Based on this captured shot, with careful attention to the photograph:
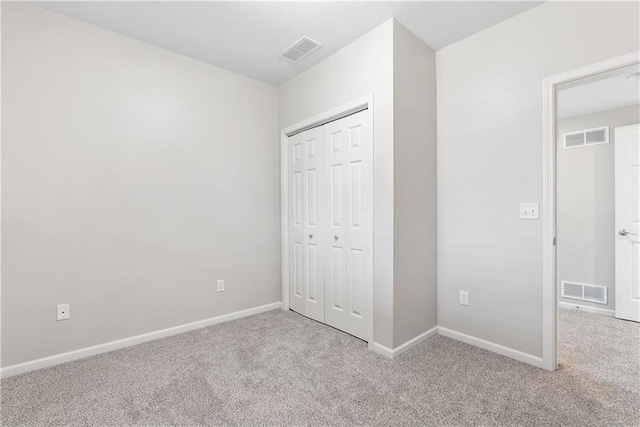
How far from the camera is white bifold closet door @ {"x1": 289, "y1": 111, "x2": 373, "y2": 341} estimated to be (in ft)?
7.98

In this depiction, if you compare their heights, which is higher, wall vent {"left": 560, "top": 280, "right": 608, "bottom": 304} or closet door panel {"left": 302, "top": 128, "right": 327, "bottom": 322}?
closet door panel {"left": 302, "top": 128, "right": 327, "bottom": 322}

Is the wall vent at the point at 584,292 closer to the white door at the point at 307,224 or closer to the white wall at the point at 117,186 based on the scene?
the white door at the point at 307,224

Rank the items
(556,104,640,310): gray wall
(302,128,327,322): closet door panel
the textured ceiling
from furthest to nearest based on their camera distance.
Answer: (556,104,640,310): gray wall, (302,128,327,322): closet door panel, the textured ceiling

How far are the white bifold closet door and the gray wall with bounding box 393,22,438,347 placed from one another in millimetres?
243

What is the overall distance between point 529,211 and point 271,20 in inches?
95.0

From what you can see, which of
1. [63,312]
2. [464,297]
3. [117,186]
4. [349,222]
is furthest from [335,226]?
[63,312]

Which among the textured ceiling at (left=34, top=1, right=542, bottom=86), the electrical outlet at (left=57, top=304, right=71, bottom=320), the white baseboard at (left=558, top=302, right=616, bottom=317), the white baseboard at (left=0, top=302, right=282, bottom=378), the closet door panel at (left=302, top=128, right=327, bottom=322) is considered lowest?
the white baseboard at (left=558, top=302, right=616, bottom=317)

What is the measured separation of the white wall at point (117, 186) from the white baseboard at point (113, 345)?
0.04 m

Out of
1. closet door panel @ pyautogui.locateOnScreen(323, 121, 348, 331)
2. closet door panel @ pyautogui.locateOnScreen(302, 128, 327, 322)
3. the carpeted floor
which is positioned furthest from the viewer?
closet door panel @ pyautogui.locateOnScreen(302, 128, 327, 322)

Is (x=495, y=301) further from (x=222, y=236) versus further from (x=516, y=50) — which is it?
(x=222, y=236)

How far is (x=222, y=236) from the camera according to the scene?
2.96m

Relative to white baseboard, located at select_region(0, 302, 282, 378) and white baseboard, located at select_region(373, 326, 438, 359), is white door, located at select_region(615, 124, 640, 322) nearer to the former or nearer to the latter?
white baseboard, located at select_region(373, 326, 438, 359)

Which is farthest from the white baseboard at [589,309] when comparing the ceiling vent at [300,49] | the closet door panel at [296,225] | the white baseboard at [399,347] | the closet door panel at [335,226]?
the ceiling vent at [300,49]

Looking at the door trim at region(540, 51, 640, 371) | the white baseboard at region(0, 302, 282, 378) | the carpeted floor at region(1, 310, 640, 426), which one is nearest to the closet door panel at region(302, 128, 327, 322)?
the carpeted floor at region(1, 310, 640, 426)
